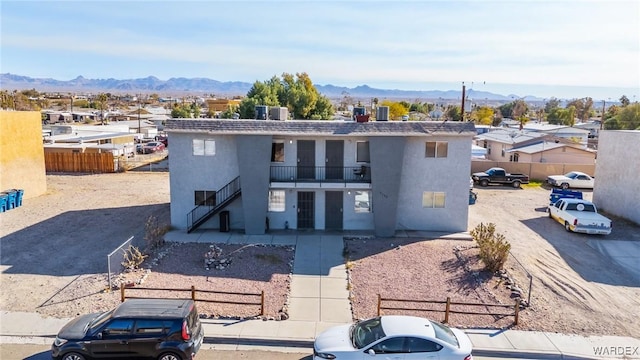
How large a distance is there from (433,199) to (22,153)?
87.1ft

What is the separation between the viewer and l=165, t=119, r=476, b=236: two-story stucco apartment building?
72.9ft

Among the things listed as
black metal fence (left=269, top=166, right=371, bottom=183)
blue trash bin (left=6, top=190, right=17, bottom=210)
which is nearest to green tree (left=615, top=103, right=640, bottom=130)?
black metal fence (left=269, top=166, right=371, bottom=183)

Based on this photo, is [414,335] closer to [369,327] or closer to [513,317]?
[369,327]

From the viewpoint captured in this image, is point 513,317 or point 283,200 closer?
point 513,317

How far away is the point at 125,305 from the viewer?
11984mm

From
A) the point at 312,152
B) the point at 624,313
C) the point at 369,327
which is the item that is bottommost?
the point at 624,313

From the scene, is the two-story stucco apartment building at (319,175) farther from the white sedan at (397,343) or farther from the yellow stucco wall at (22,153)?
the yellow stucco wall at (22,153)

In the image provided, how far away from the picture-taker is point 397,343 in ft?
35.9

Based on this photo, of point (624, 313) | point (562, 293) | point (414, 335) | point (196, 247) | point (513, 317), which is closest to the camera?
point (414, 335)

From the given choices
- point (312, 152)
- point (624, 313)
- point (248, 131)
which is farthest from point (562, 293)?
point (248, 131)

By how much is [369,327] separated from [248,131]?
12.9 meters

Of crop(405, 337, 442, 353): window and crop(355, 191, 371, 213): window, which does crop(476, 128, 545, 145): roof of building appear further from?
crop(405, 337, 442, 353): window

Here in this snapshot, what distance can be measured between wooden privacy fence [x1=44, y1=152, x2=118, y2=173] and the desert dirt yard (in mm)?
14012

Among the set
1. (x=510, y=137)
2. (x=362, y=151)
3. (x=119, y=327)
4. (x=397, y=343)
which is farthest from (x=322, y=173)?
(x=510, y=137)
